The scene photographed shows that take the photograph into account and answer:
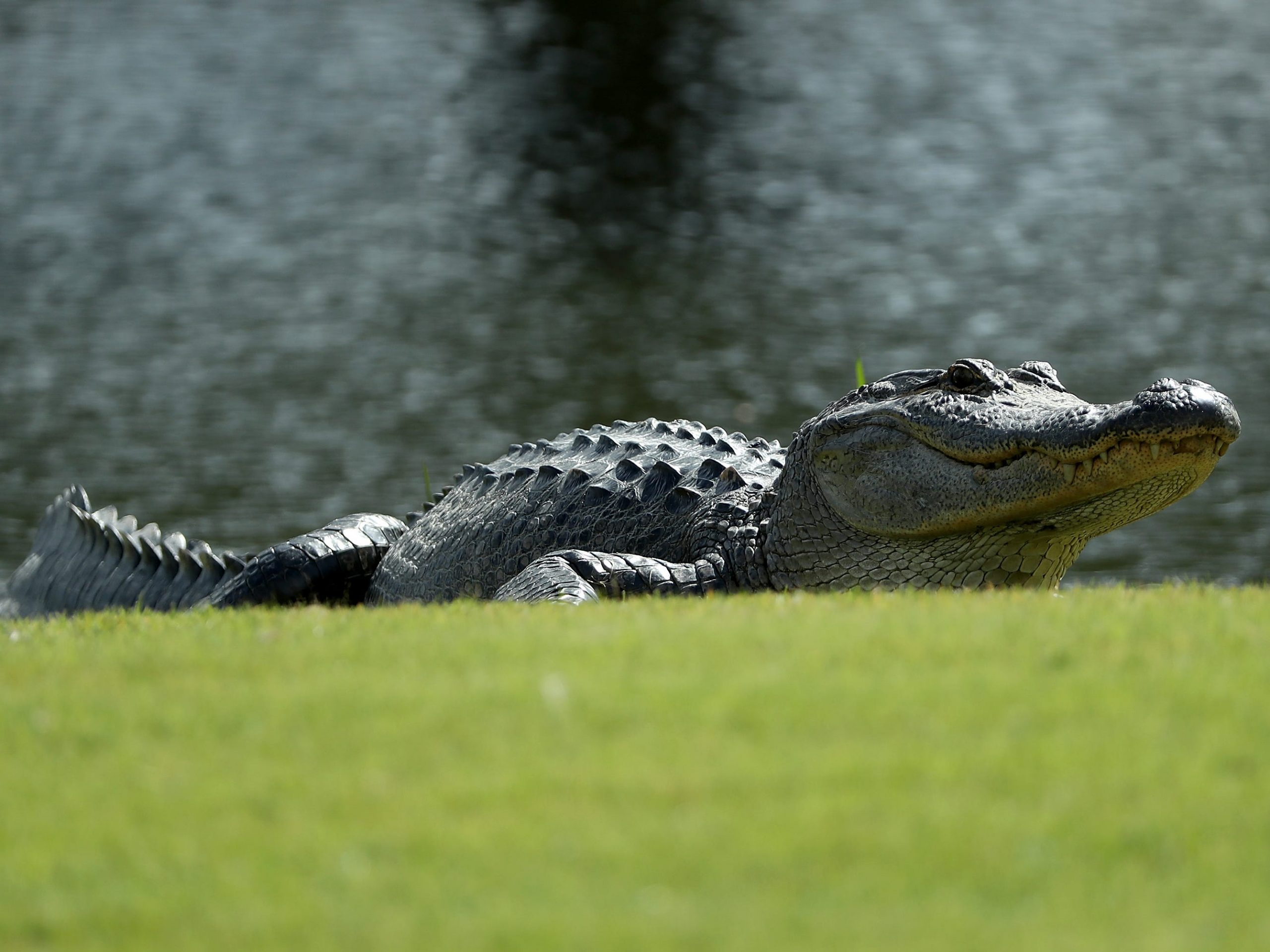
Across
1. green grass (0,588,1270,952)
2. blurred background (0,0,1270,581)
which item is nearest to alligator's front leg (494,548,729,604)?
green grass (0,588,1270,952)

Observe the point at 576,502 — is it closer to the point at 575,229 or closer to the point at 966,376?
the point at 966,376

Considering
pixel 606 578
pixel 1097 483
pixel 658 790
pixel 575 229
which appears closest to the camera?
pixel 658 790

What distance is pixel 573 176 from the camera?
24.8 m

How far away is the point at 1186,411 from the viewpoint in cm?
502

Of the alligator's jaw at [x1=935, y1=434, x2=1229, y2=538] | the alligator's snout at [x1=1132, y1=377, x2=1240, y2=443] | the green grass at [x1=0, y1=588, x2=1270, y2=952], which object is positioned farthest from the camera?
the alligator's jaw at [x1=935, y1=434, x2=1229, y2=538]

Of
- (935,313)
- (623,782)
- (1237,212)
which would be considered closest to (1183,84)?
(1237,212)

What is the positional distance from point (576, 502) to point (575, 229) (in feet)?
52.1

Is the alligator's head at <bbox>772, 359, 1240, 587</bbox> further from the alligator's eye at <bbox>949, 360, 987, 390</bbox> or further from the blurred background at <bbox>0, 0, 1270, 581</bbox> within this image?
the blurred background at <bbox>0, 0, 1270, 581</bbox>

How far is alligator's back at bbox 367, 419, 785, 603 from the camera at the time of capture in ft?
22.6

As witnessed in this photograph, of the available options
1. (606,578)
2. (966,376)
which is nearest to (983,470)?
(966,376)

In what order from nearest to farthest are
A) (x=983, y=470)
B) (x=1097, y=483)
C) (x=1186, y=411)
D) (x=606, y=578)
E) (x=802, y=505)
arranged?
(x=1186, y=411) < (x=1097, y=483) < (x=983, y=470) < (x=606, y=578) < (x=802, y=505)

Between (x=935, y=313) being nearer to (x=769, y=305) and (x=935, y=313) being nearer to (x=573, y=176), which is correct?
(x=769, y=305)

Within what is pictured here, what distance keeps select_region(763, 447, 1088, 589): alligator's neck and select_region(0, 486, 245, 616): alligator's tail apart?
342 centimetres

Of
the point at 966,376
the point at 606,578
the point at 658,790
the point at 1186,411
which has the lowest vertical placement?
the point at 606,578
